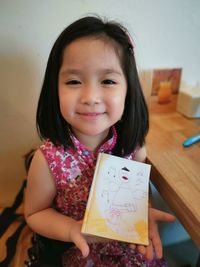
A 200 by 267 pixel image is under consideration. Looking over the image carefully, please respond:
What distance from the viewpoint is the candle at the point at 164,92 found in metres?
0.88

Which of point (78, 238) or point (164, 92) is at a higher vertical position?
point (164, 92)

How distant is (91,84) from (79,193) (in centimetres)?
28

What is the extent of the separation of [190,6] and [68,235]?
0.74 m

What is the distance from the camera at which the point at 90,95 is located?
53 centimetres

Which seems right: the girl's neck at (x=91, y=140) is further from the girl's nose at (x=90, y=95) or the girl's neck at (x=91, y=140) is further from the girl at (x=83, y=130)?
the girl's nose at (x=90, y=95)

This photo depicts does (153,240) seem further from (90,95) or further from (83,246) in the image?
(90,95)

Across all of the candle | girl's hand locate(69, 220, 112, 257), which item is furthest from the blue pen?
girl's hand locate(69, 220, 112, 257)

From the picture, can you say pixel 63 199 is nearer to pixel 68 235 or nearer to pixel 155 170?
pixel 68 235

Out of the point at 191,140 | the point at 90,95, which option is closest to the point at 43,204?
the point at 90,95

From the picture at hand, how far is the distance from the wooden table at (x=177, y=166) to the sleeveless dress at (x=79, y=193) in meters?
0.14

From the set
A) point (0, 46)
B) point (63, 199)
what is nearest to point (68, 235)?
point (63, 199)

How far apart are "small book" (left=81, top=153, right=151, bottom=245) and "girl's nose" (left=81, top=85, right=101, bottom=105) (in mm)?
142

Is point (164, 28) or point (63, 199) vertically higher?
point (164, 28)

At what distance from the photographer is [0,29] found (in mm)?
664
